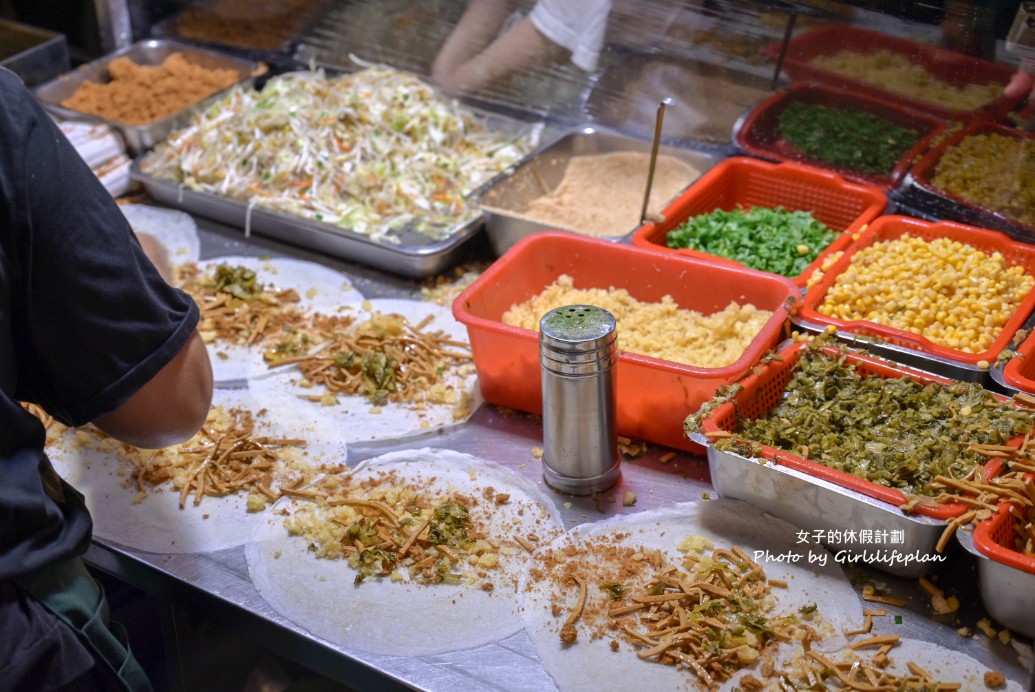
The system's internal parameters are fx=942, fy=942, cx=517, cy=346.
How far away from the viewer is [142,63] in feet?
13.6

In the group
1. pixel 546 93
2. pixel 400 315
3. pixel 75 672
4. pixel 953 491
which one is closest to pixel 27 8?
pixel 546 93

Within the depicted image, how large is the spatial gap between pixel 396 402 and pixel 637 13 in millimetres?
1606

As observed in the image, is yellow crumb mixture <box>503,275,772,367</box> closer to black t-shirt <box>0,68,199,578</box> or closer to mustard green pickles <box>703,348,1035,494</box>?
mustard green pickles <box>703,348,1035,494</box>

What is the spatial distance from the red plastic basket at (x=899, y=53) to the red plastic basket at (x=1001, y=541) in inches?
51.8

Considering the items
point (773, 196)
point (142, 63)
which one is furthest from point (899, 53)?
point (142, 63)

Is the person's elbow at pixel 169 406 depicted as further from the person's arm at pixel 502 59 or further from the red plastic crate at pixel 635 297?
the person's arm at pixel 502 59

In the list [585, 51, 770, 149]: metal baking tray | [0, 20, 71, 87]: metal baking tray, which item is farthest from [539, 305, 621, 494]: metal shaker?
[0, 20, 71, 87]: metal baking tray

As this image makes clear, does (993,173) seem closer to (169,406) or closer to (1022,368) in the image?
(1022,368)

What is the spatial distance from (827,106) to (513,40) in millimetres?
1197

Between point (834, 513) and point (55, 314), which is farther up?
point (55, 314)

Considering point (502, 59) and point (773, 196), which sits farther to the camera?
point (502, 59)

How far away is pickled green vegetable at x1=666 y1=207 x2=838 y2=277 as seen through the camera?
9.11 ft

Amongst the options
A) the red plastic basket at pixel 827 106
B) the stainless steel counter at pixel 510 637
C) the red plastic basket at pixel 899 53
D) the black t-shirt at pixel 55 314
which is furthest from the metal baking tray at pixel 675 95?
the black t-shirt at pixel 55 314

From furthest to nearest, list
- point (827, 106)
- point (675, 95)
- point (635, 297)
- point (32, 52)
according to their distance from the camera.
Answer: point (32, 52), point (675, 95), point (827, 106), point (635, 297)
